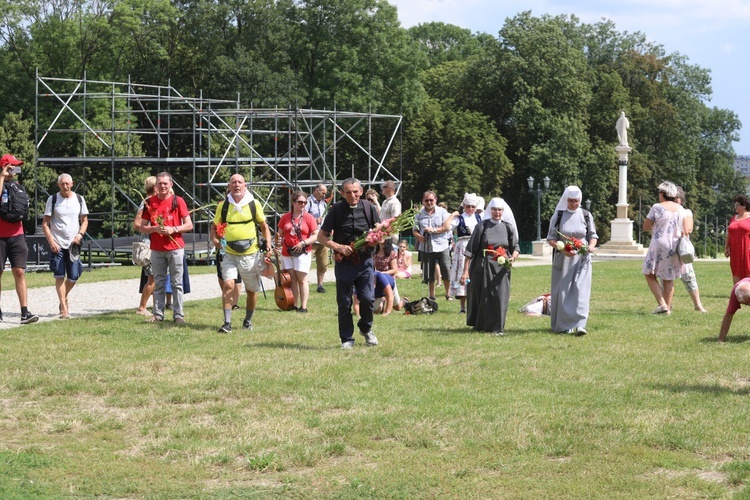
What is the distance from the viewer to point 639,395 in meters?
8.72

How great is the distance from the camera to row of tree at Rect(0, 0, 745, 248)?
53281mm

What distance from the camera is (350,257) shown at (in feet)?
37.6

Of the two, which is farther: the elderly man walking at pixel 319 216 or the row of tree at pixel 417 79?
the row of tree at pixel 417 79

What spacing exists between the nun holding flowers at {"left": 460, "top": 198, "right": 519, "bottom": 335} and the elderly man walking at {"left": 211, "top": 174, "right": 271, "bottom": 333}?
2.54 metres

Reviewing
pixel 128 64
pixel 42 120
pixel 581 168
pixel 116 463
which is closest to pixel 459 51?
pixel 581 168

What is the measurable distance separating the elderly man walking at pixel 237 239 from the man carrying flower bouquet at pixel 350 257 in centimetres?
147

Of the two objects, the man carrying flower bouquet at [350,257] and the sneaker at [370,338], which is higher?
the man carrying flower bouquet at [350,257]

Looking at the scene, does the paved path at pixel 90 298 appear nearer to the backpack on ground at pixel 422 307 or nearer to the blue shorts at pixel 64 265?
the blue shorts at pixel 64 265

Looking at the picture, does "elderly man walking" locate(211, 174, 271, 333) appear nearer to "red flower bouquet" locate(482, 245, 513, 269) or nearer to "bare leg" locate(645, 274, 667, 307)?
"red flower bouquet" locate(482, 245, 513, 269)

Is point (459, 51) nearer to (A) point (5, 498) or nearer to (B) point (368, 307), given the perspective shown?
(B) point (368, 307)

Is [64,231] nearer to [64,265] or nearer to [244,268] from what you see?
[64,265]

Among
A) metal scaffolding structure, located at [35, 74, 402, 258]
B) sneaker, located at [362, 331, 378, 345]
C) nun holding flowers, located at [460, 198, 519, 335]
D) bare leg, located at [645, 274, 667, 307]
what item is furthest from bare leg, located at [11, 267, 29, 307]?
metal scaffolding structure, located at [35, 74, 402, 258]

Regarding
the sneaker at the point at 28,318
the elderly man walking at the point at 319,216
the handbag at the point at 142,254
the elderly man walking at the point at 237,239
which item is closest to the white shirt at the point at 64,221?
the handbag at the point at 142,254

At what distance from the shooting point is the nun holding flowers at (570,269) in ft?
42.0
